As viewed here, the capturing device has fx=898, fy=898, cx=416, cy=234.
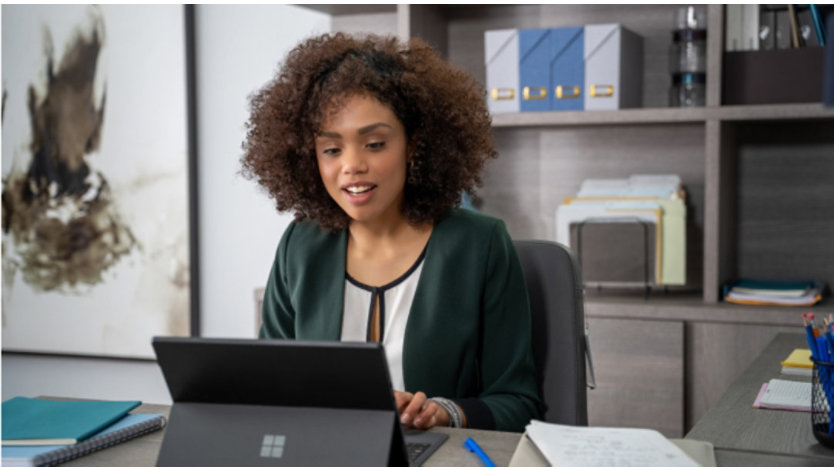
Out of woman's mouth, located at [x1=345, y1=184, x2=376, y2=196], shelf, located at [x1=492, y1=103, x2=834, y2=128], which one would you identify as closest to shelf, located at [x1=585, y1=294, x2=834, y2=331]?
shelf, located at [x1=492, y1=103, x2=834, y2=128]

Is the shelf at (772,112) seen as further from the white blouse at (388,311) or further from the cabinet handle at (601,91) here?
the white blouse at (388,311)

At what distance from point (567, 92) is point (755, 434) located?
5.33ft

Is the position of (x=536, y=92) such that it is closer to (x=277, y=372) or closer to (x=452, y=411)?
(x=452, y=411)

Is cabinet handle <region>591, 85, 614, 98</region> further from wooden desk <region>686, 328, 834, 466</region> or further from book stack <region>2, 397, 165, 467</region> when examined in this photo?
book stack <region>2, 397, 165, 467</region>

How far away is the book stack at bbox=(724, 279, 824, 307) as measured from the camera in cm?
240

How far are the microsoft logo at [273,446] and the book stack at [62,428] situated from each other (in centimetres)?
27

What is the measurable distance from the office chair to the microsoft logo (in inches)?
25.4

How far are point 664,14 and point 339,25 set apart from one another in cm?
109

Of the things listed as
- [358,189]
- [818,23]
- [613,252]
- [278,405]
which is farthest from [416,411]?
[613,252]

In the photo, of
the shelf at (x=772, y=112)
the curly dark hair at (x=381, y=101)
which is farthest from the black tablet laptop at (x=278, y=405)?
the shelf at (x=772, y=112)

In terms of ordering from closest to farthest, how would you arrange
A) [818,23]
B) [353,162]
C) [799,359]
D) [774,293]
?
[353,162] → [799,359] → [818,23] → [774,293]

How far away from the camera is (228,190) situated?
11.1 feet

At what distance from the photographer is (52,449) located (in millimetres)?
1012

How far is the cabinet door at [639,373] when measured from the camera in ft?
8.10
